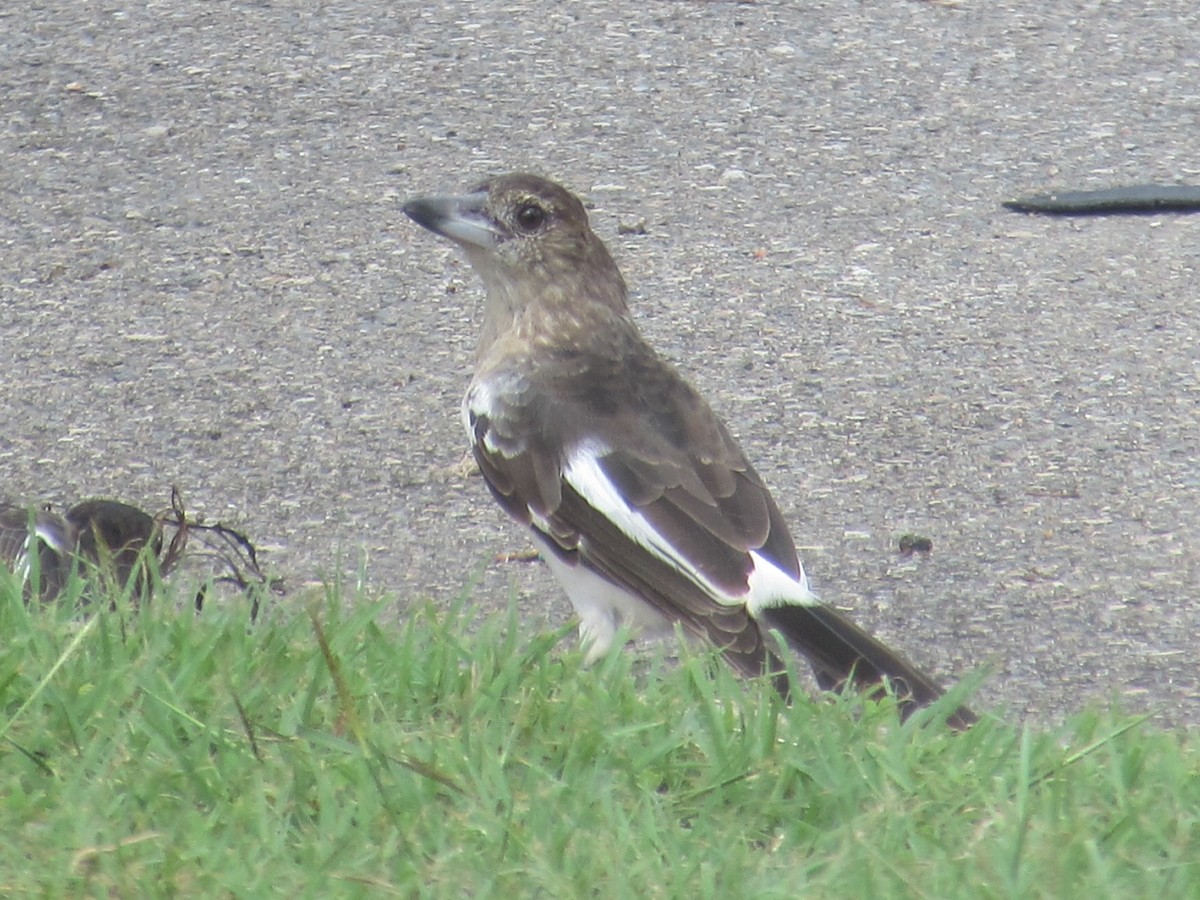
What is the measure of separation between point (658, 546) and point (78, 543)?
4.34ft

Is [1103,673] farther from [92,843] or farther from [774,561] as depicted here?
[92,843]

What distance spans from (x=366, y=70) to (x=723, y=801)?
5442mm

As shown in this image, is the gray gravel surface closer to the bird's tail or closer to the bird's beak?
the bird's tail

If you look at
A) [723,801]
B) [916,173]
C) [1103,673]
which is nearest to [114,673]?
[723,801]

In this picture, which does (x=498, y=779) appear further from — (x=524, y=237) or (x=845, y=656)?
(x=524, y=237)

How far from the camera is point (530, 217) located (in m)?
5.53

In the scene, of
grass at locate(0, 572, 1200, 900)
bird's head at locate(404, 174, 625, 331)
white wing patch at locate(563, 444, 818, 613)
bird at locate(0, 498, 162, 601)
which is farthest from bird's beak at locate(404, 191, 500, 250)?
grass at locate(0, 572, 1200, 900)

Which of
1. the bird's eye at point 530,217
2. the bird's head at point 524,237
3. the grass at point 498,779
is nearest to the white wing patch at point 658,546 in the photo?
the grass at point 498,779

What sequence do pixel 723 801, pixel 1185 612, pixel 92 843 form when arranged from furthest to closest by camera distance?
pixel 1185 612 < pixel 723 801 < pixel 92 843

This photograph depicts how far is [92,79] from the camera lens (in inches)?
326

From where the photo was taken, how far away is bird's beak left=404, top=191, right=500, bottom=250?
5430 mm

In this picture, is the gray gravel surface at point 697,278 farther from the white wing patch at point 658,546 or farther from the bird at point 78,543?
the bird at point 78,543

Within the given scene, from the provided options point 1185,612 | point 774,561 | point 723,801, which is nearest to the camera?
point 723,801

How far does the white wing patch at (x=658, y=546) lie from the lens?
174 inches
